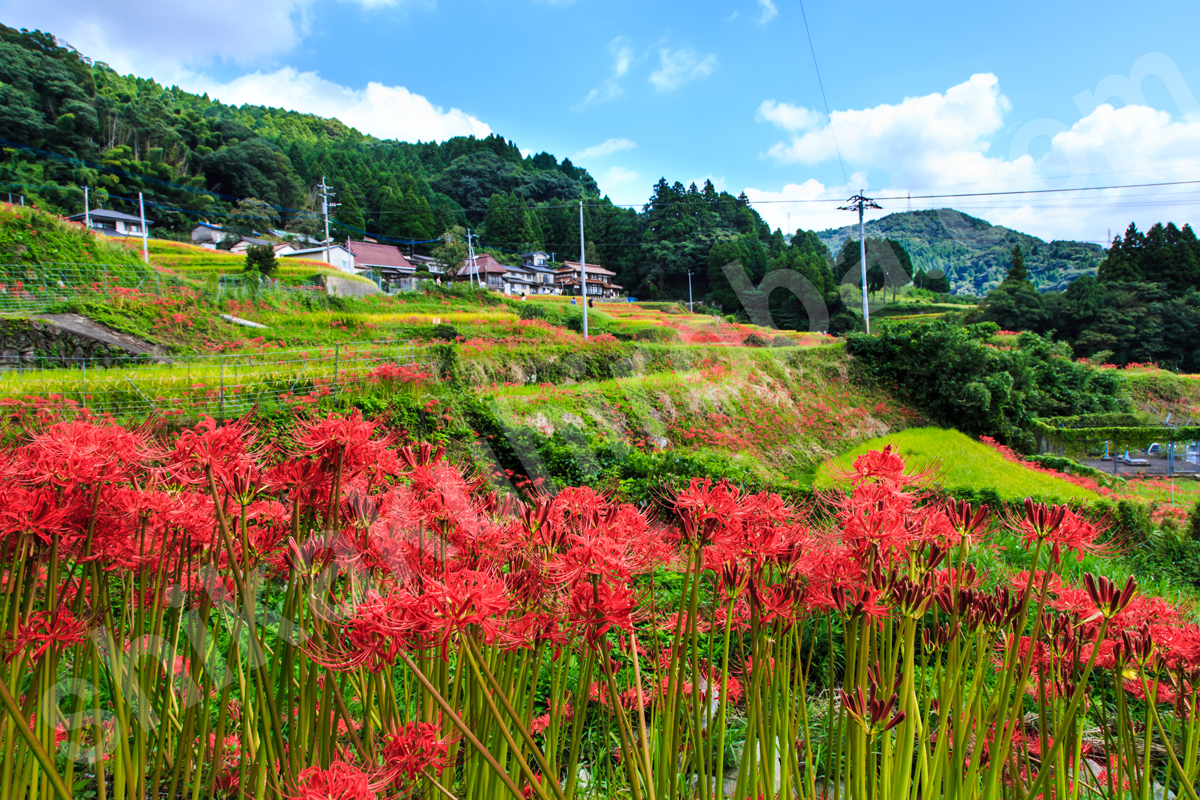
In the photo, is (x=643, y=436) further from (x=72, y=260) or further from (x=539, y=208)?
(x=539, y=208)

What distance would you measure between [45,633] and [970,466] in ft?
46.4

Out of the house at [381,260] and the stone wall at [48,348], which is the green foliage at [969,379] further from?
the house at [381,260]

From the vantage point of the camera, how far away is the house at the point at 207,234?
111ft

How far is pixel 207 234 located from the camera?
34.1 metres

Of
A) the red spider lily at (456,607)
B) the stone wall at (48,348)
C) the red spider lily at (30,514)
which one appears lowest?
the red spider lily at (456,607)

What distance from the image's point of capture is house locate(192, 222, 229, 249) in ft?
111

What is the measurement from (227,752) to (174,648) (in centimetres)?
67

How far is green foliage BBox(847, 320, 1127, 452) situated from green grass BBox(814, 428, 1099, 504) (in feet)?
3.04

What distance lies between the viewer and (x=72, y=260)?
1438 cm

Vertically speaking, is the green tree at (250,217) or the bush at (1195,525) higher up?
the green tree at (250,217)

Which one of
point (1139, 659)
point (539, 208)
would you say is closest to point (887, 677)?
point (1139, 659)

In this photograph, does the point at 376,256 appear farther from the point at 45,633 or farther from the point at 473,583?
the point at 473,583

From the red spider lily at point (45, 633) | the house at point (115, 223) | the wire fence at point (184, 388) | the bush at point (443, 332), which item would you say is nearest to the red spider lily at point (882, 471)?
the red spider lily at point (45, 633)

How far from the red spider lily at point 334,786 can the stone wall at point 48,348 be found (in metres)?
11.8
